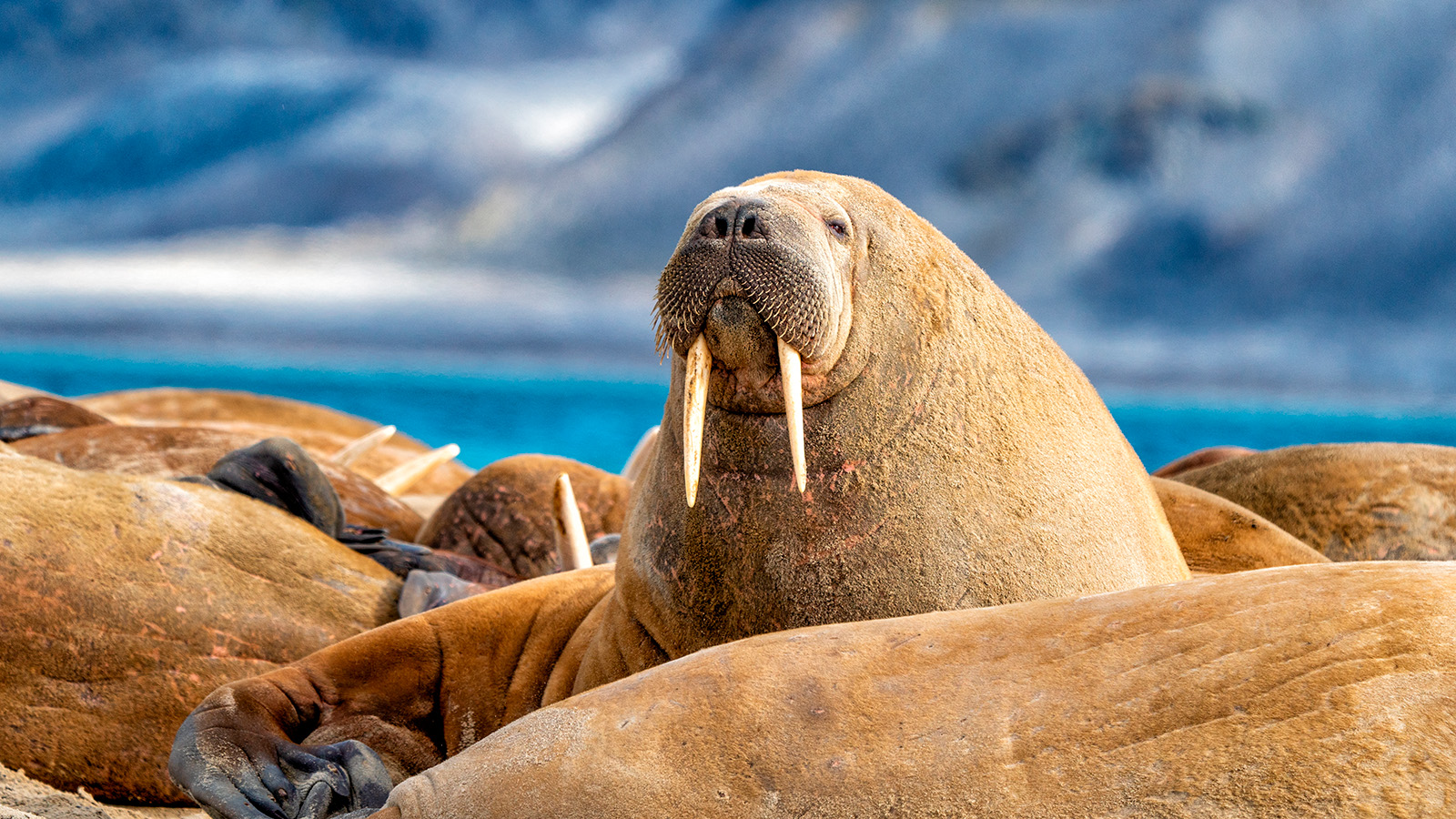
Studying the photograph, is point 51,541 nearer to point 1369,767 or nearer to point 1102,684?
point 1102,684

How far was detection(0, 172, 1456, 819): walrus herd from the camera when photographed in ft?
6.75

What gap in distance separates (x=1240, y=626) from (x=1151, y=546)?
52.6 inches

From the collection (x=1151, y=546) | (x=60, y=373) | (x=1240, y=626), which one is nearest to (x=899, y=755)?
(x=1240, y=626)

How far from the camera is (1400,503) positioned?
20.0ft

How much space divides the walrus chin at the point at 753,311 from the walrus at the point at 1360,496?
3.68 metres

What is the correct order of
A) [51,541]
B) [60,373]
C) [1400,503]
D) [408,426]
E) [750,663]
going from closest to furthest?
1. [750,663]
2. [51,541]
3. [1400,503]
4. [408,426]
5. [60,373]

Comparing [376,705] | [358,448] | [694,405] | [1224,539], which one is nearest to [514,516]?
[358,448]

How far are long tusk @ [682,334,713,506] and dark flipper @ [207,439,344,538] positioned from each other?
2519mm

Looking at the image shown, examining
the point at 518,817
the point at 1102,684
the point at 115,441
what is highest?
the point at 115,441

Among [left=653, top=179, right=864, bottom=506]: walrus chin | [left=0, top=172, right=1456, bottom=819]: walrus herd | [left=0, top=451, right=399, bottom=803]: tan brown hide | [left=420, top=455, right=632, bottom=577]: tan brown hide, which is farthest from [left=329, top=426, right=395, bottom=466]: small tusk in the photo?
[left=653, top=179, right=864, bottom=506]: walrus chin

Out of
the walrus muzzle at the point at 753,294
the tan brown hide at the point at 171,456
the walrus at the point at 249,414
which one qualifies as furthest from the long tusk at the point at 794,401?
the walrus at the point at 249,414

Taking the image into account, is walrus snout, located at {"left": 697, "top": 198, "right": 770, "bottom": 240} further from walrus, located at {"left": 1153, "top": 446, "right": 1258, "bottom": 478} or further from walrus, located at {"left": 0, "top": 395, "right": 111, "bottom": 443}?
walrus, located at {"left": 0, "top": 395, "right": 111, "bottom": 443}

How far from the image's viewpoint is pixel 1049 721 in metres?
2.11

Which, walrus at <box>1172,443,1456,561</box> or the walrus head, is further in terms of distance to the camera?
walrus at <box>1172,443,1456,561</box>
